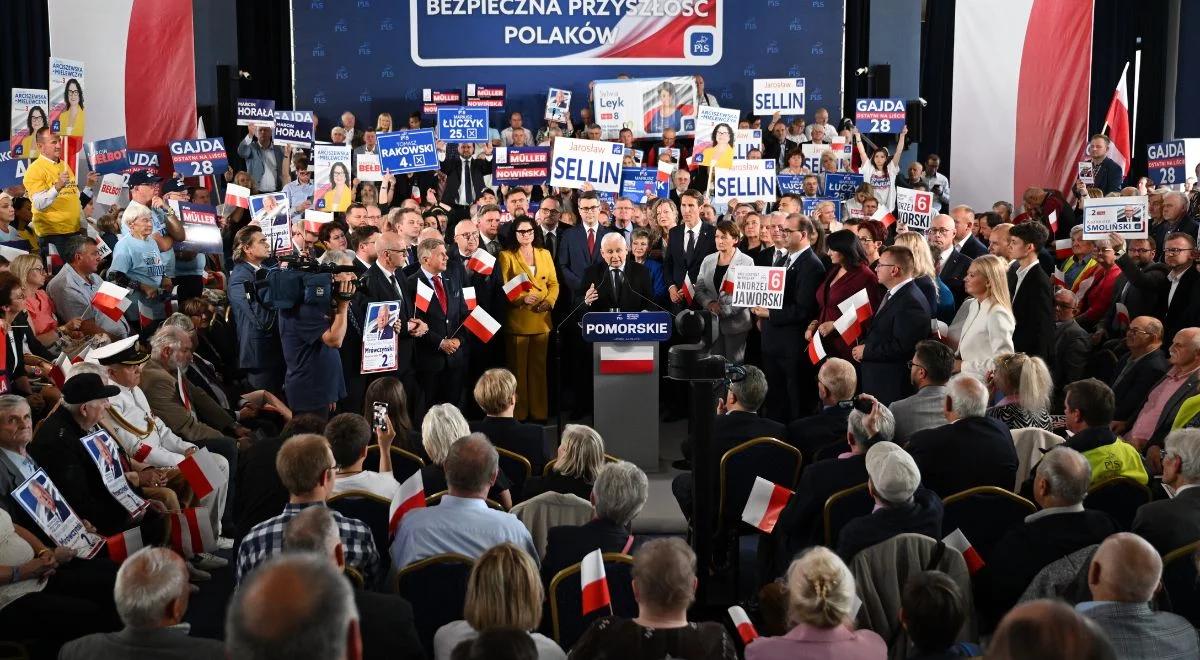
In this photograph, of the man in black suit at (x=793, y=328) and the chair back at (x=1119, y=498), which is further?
the man in black suit at (x=793, y=328)

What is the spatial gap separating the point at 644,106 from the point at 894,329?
11.9 metres

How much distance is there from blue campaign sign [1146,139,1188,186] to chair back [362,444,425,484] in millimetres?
9357

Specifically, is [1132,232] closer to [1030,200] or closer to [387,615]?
[1030,200]

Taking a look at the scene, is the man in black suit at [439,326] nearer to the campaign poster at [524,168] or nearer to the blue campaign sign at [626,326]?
the blue campaign sign at [626,326]

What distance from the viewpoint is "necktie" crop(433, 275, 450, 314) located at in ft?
27.6

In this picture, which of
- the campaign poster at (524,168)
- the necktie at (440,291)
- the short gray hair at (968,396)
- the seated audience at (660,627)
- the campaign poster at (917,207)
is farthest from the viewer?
the campaign poster at (524,168)

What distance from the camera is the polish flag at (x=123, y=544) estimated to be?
5000 mm

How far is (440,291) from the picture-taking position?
844cm

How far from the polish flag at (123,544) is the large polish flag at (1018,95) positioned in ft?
36.7

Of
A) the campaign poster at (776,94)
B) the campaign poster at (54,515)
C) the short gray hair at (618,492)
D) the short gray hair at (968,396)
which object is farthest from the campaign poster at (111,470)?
the campaign poster at (776,94)

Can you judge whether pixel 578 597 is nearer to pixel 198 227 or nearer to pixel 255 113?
pixel 198 227

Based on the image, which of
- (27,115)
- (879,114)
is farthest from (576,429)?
(879,114)

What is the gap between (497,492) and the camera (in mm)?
5348

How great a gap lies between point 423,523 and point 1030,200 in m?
9.73
